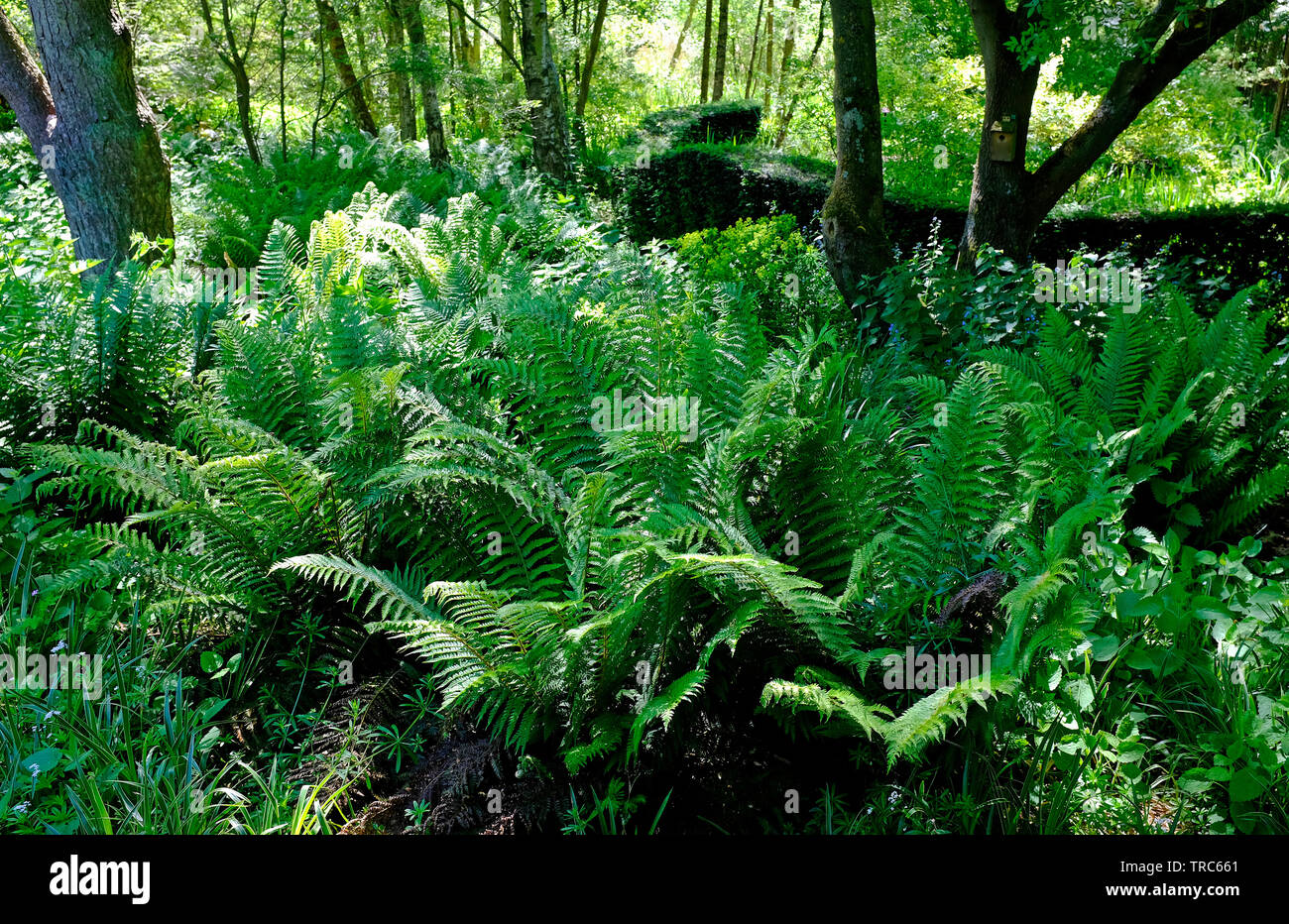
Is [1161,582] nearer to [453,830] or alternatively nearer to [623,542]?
[623,542]

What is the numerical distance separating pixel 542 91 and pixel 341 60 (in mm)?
4640

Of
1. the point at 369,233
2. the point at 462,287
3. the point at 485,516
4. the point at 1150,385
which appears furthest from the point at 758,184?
the point at 485,516

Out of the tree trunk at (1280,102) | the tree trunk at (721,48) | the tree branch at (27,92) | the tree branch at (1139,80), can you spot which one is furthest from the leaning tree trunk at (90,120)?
the tree trunk at (1280,102)

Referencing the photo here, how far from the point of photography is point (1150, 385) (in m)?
3.54

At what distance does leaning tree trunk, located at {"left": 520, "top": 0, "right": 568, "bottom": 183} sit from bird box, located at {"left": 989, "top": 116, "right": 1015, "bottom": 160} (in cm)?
506

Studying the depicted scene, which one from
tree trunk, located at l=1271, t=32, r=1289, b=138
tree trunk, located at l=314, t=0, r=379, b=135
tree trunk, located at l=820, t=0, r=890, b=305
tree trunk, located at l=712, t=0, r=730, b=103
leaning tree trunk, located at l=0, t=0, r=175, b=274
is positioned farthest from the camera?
tree trunk, located at l=712, t=0, r=730, b=103

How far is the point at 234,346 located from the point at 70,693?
158 cm

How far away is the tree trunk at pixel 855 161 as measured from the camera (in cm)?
522

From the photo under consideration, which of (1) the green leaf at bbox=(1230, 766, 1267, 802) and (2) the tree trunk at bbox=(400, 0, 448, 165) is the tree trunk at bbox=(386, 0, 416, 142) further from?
(1) the green leaf at bbox=(1230, 766, 1267, 802)

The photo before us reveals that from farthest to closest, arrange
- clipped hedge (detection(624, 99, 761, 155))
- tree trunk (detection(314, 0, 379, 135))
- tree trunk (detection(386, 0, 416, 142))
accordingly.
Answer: clipped hedge (detection(624, 99, 761, 155)), tree trunk (detection(314, 0, 379, 135)), tree trunk (detection(386, 0, 416, 142))

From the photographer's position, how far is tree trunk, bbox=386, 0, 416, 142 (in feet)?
27.9

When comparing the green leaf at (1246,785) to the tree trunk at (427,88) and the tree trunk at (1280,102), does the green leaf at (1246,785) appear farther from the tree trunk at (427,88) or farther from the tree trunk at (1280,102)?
the tree trunk at (1280,102)

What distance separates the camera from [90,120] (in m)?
5.52

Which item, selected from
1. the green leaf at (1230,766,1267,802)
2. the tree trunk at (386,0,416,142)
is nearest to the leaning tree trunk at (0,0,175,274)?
the tree trunk at (386,0,416,142)
